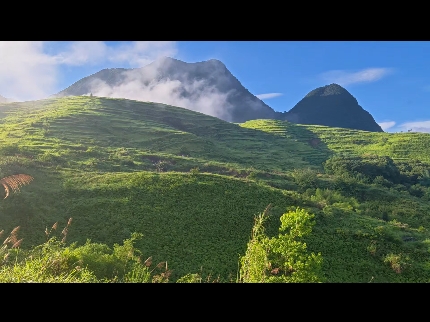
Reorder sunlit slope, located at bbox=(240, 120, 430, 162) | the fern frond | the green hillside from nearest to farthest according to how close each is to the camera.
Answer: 1. the fern frond
2. the green hillside
3. sunlit slope, located at bbox=(240, 120, 430, 162)

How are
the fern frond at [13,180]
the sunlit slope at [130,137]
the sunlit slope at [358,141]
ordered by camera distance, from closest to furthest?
1. the fern frond at [13,180]
2. the sunlit slope at [130,137]
3. the sunlit slope at [358,141]

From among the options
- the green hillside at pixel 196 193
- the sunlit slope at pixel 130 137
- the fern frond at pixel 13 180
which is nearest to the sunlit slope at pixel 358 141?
the green hillside at pixel 196 193

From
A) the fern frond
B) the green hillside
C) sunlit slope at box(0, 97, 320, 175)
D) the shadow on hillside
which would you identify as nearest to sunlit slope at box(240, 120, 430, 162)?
the shadow on hillside

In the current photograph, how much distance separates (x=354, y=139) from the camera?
96.5 m

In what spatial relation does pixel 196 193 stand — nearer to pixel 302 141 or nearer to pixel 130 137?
pixel 130 137

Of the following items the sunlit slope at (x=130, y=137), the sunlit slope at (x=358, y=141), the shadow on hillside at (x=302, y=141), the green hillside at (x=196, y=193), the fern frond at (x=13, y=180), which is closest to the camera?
the fern frond at (x=13, y=180)

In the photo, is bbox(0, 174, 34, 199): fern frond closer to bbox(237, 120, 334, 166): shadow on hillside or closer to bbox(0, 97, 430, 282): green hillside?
bbox(0, 97, 430, 282): green hillside

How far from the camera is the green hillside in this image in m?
26.9

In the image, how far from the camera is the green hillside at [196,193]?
26.9m

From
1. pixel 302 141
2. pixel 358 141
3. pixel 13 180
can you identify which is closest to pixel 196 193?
pixel 13 180

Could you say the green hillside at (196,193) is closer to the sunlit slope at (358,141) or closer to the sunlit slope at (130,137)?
the sunlit slope at (130,137)
